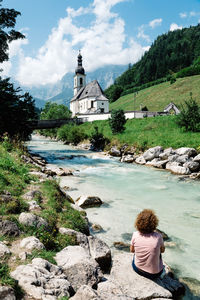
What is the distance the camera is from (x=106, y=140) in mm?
35062

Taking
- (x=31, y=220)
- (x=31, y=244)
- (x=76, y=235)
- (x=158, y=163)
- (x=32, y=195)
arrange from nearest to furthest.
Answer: (x=31, y=244) < (x=31, y=220) < (x=76, y=235) < (x=32, y=195) < (x=158, y=163)

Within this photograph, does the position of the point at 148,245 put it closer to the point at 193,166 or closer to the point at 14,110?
the point at 193,166

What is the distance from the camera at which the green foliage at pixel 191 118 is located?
26028 mm

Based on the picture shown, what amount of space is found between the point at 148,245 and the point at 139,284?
84cm

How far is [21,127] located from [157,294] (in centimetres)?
1934

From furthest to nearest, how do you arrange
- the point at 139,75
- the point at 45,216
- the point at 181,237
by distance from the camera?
1. the point at 139,75
2. the point at 181,237
3. the point at 45,216

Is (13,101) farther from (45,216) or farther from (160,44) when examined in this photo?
(160,44)

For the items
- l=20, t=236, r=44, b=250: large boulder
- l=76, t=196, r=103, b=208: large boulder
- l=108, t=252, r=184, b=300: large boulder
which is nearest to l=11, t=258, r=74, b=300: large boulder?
l=20, t=236, r=44, b=250: large boulder

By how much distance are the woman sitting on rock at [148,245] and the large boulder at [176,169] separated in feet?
46.4

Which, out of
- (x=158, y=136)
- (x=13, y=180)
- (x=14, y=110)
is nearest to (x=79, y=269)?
(x=13, y=180)

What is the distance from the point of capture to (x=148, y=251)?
4523mm

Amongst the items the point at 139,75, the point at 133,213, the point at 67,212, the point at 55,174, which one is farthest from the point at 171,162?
the point at 139,75

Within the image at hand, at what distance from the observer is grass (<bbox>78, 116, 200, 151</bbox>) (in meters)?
24.3

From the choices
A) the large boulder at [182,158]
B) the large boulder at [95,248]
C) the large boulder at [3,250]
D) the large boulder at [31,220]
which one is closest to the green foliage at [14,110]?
the large boulder at [182,158]
